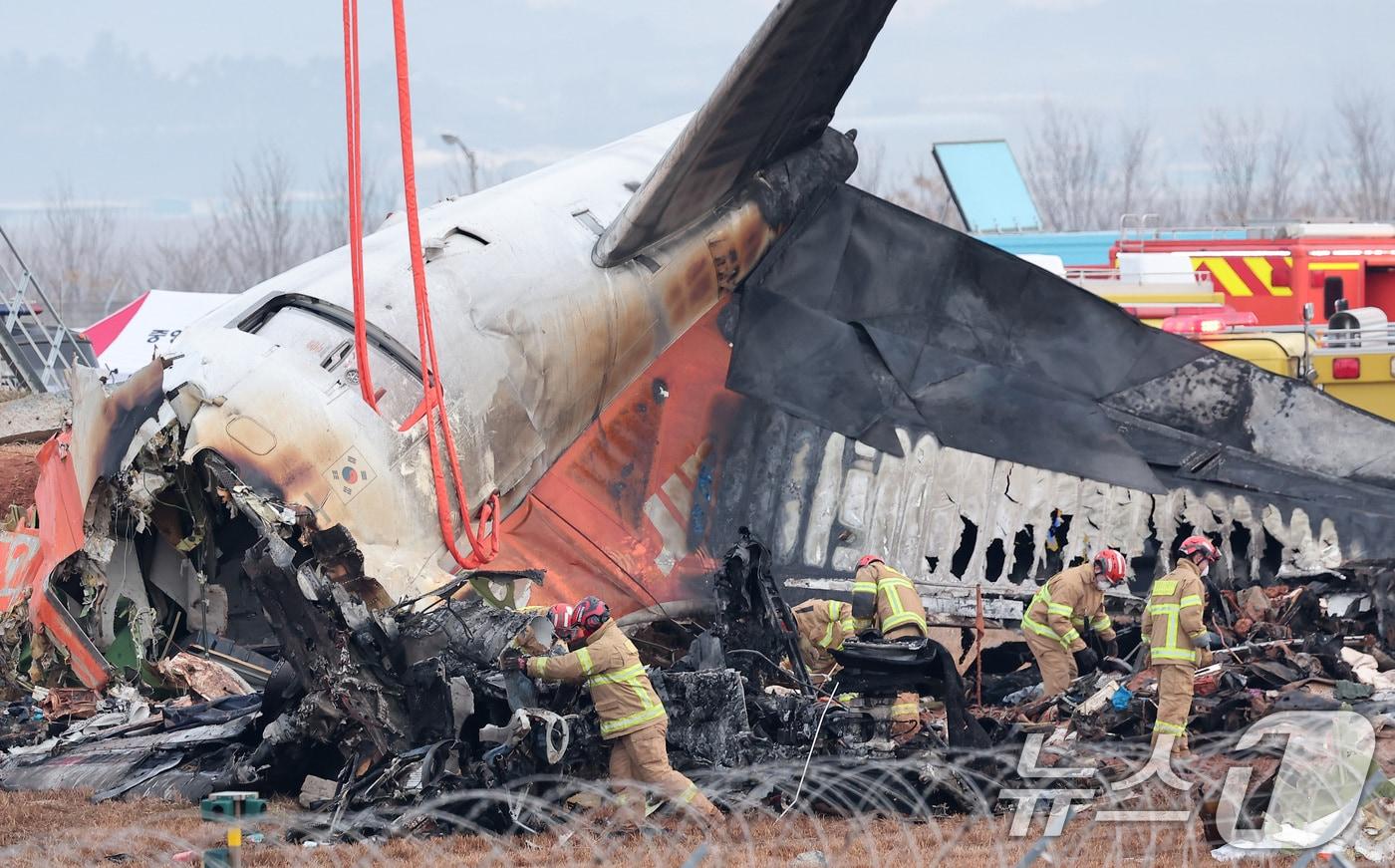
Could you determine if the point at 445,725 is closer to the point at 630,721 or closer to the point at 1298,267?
the point at 630,721

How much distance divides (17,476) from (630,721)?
1172 centimetres

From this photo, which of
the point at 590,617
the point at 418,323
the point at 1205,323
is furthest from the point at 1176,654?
the point at 1205,323

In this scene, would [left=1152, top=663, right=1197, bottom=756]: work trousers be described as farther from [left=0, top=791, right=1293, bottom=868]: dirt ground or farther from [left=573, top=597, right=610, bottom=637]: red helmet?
[left=573, top=597, right=610, bottom=637]: red helmet

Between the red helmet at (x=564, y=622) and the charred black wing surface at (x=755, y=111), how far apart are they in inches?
184

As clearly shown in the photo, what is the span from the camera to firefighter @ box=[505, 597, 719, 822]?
978cm

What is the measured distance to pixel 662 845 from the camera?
9320 mm

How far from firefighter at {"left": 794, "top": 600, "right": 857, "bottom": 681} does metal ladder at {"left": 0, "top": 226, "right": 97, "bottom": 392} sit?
1467 centimetres

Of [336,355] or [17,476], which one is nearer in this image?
[336,355]

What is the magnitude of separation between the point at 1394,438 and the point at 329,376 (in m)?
10.1

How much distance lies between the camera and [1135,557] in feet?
49.3

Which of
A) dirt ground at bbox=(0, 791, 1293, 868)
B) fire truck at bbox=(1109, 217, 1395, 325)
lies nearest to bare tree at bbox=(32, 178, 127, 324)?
fire truck at bbox=(1109, 217, 1395, 325)

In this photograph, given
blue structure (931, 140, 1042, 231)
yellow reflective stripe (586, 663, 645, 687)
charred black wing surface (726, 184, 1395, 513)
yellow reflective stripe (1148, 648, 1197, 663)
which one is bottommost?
yellow reflective stripe (1148, 648, 1197, 663)

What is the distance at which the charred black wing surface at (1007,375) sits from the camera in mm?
15242

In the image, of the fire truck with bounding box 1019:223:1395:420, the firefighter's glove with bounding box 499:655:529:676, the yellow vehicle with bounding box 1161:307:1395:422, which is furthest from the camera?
the fire truck with bounding box 1019:223:1395:420
